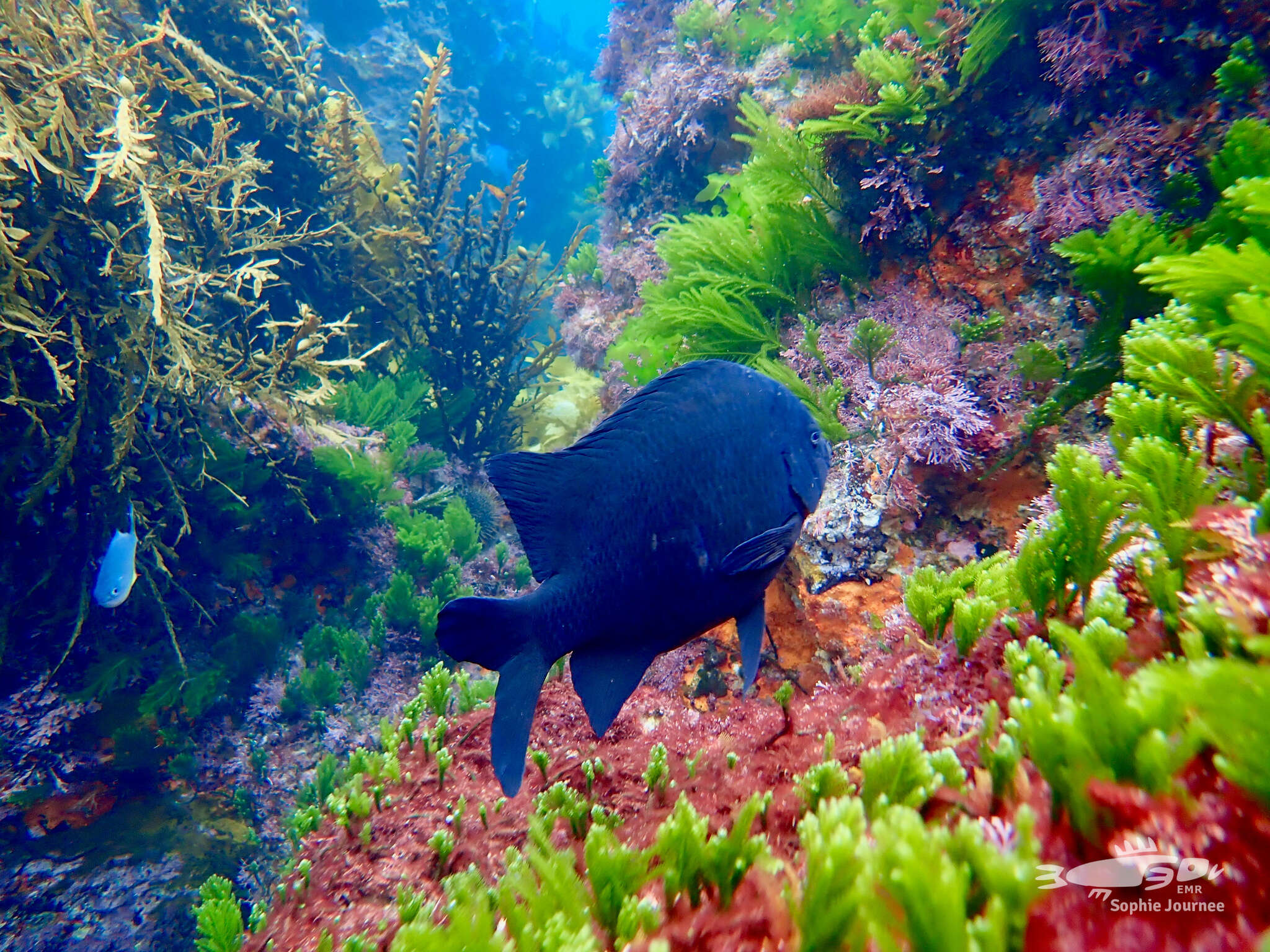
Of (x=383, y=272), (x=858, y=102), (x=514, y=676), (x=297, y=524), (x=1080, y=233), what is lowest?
(x=514, y=676)

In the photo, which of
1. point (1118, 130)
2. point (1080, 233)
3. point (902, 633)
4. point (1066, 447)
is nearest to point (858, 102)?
point (1118, 130)

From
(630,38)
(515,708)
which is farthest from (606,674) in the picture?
(630,38)

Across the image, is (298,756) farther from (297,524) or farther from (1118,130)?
(1118,130)

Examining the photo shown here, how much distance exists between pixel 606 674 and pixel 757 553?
2.19 feet

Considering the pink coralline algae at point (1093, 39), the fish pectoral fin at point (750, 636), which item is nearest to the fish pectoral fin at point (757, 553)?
the fish pectoral fin at point (750, 636)

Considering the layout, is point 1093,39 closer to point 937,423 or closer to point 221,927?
point 937,423

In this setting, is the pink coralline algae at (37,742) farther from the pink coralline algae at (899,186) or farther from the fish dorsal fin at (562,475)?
the pink coralline algae at (899,186)

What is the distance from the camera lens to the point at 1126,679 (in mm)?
1210

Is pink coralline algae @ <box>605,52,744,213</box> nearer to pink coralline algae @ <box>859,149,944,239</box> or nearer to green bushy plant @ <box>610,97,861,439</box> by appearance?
green bushy plant @ <box>610,97,861,439</box>

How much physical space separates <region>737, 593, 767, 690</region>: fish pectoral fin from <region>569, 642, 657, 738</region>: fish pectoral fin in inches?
12.4

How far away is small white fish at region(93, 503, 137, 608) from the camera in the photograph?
13.1ft

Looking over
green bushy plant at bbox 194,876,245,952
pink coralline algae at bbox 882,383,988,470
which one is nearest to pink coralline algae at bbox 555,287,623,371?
pink coralline algae at bbox 882,383,988,470

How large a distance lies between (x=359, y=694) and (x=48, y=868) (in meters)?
2.20

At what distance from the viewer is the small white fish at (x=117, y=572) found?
401 cm
